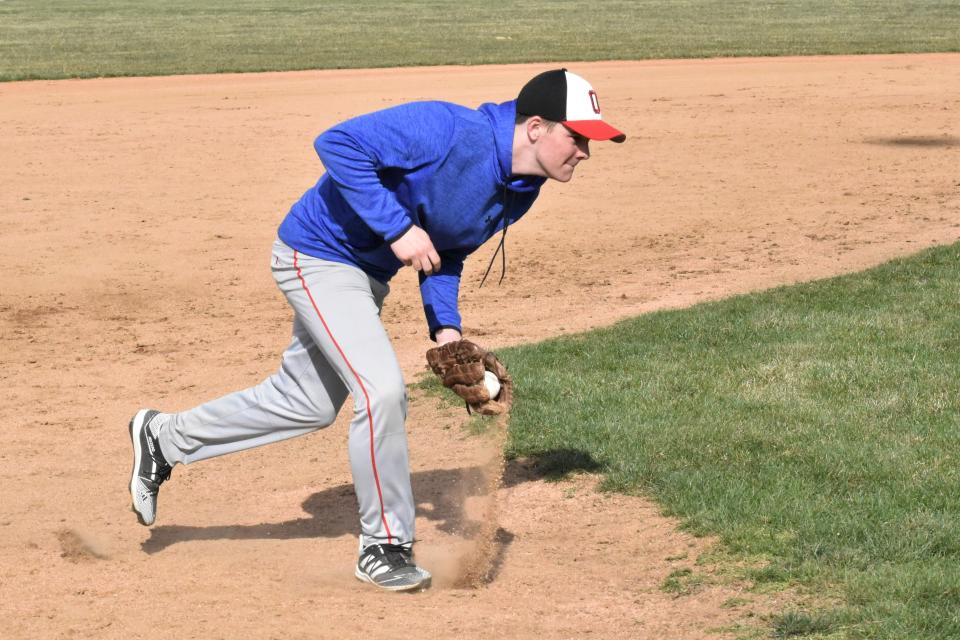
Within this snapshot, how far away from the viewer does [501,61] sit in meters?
19.8

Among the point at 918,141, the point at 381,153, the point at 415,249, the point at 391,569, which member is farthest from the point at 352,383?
the point at 918,141

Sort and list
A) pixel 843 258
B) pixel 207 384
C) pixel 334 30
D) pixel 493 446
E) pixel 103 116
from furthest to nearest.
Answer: pixel 334 30, pixel 103 116, pixel 843 258, pixel 207 384, pixel 493 446

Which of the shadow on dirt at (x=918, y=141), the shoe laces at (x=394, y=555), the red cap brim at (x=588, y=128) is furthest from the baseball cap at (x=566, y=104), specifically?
the shadow on dirt at (x=918, y=141)

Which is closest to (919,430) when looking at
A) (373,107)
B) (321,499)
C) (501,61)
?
(321,499)

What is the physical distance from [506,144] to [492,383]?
0.88m

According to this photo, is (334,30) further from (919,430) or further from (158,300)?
(919,430)

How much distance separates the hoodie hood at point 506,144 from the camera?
13.4ft

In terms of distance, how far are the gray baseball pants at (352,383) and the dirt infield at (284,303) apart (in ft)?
1.16

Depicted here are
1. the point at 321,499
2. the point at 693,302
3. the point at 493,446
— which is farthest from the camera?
the point at 693,302

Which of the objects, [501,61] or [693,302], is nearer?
[693,302]

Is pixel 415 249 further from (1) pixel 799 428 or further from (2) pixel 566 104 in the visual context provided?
(1) pixel 799 428

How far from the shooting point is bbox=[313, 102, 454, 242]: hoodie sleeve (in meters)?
3.95

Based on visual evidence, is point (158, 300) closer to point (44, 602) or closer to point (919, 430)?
point (44, 602)

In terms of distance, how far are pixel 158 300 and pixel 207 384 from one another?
189cm
